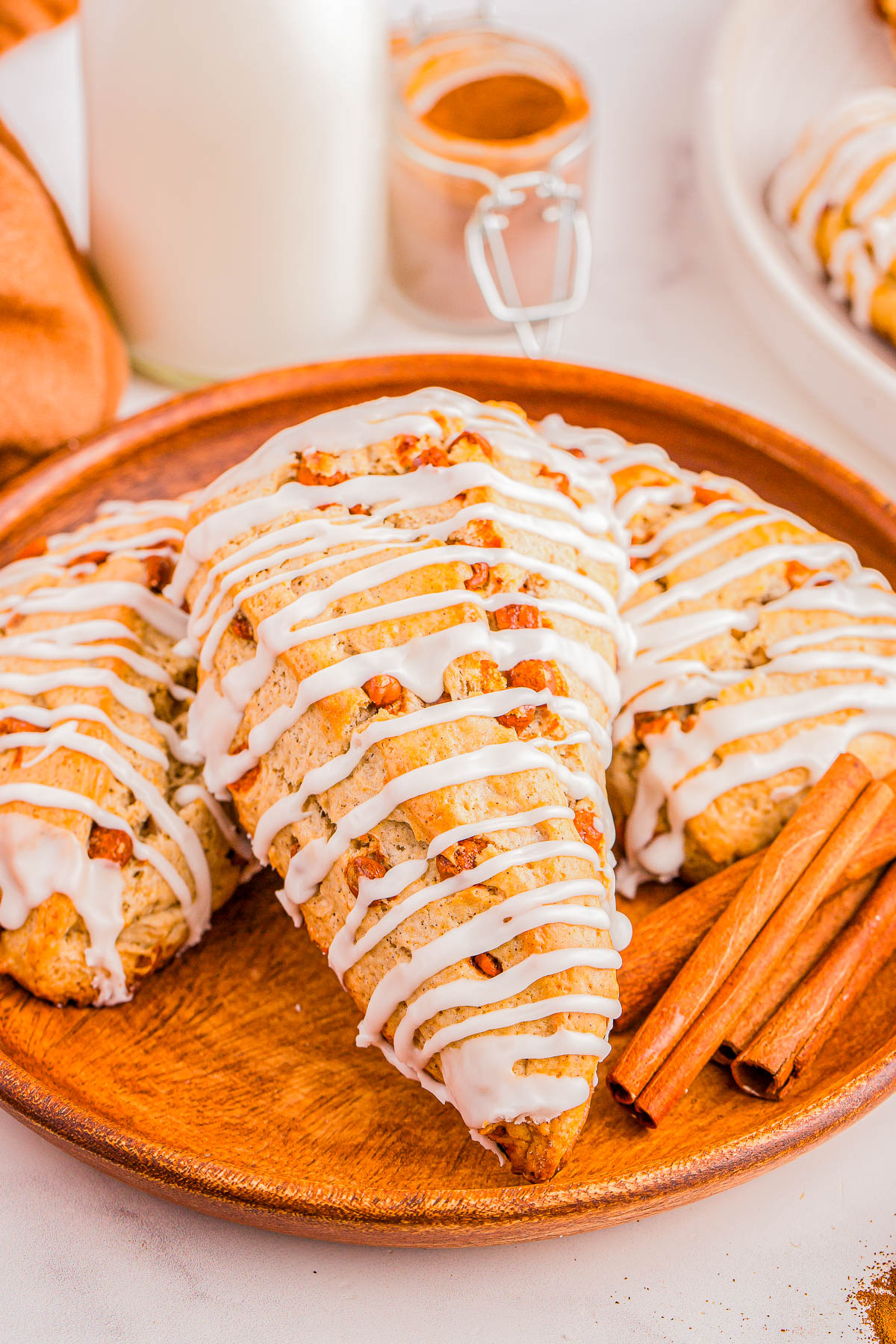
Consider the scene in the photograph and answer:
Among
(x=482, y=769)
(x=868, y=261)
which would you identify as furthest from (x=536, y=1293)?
(x=868, y=261)

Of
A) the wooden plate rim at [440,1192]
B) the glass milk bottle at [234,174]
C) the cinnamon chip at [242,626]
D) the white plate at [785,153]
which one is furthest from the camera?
the white plate at [785,153]

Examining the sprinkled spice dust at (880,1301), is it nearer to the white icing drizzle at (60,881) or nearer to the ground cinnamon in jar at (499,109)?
the white icing drizzle at (60,881)

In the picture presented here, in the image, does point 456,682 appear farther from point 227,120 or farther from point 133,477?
point 227,120

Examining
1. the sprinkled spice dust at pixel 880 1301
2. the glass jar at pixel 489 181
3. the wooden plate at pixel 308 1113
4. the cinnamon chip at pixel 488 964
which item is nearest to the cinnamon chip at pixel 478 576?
the cinnamon chip at pixel 488 964

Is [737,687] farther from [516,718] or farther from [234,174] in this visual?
[234,174]

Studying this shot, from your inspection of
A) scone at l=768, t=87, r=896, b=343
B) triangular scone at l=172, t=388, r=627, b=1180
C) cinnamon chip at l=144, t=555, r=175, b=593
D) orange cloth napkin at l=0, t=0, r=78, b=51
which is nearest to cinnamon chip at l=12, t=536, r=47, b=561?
cinnamon chip at l=144, t=555, r=175, b=593
